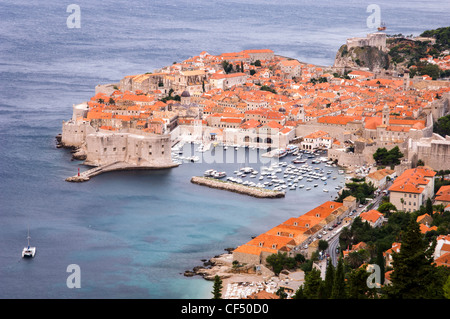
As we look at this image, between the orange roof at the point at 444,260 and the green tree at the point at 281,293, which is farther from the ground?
the orange roof at the point at 444,260

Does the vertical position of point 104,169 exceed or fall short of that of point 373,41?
it falls short

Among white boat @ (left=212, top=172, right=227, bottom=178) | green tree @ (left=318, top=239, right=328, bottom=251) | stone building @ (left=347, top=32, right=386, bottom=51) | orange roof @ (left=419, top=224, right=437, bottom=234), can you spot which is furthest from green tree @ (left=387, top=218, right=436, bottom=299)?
stone building @ (left=347, top=32, right=386, bottom=51)

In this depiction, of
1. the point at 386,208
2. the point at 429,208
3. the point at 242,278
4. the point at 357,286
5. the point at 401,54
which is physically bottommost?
the point at 242,278

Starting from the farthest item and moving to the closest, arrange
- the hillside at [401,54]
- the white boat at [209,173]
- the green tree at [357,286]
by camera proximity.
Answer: the hillside at [401,54] < the white boat at [209,173] < the green tree at [357,286]

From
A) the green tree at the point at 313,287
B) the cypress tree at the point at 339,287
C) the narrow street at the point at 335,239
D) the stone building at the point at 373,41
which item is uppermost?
the stone building at the point at 373,41

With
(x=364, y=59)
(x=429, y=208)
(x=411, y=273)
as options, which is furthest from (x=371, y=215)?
(x=364, y=59)

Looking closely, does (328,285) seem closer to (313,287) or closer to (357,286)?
(313,287)

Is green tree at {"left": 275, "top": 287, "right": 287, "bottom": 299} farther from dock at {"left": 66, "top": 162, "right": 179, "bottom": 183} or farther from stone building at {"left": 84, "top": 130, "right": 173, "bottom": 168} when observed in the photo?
stone building at {"left": 84, "top": 130, "right": 173, "bottom": 168}

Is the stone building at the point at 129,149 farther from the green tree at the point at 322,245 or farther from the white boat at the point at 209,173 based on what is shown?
the green tree at the point at 322,245

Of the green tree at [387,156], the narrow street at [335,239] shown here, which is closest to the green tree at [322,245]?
the narrow street at [335,239]

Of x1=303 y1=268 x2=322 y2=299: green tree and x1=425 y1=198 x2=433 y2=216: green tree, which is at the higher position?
x1=303 y1=268 x2=322 y2=299: green tree
